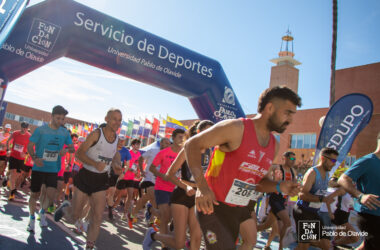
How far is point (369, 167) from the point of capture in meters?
3.73

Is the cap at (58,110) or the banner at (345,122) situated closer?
the cap at (58,110)

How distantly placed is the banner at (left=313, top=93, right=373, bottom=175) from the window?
22038 millimetres

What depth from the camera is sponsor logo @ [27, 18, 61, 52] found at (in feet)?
22.4

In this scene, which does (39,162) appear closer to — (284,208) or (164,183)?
(164,183)

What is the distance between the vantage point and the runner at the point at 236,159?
2.42 meters

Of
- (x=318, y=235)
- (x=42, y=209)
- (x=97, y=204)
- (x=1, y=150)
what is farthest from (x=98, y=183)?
(x=1, y=150)

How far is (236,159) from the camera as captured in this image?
250 cm

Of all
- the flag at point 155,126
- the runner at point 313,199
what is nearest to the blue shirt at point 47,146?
the runner at point 313,199

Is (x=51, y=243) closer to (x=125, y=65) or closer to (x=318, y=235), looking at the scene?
(x=318, y=235)

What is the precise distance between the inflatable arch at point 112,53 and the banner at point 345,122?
301 centimetres

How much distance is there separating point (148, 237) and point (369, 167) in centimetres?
292

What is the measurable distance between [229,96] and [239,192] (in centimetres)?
753

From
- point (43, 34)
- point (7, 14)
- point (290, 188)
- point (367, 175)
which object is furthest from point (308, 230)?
point (43, 34)

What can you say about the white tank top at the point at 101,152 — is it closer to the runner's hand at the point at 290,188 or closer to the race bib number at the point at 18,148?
the runner's hand at the point at 290,188
